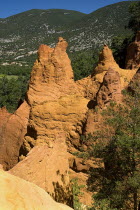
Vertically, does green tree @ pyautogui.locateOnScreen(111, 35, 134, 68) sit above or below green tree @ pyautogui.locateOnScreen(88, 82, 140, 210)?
above

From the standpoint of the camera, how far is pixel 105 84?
40.9ft

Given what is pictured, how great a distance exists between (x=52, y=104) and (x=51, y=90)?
366 cm

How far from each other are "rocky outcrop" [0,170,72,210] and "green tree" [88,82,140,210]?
13.6 ft

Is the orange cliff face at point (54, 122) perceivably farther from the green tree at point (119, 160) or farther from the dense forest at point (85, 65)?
the dense forest at point (85, 65)

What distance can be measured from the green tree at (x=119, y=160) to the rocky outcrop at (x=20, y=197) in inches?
164

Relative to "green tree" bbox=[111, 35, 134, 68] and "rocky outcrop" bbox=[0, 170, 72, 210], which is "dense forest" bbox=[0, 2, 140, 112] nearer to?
"green tree" bbox=[111, 35, 134, 68]

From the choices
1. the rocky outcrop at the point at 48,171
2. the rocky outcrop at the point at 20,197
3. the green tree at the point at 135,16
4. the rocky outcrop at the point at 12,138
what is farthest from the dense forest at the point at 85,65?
the rocky outcrop at the point at 20,197

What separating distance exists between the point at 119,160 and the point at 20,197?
619 cm

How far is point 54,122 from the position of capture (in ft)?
42.0

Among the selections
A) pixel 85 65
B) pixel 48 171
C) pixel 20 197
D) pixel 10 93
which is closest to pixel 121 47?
pixel 85 65

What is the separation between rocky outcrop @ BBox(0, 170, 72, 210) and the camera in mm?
3969

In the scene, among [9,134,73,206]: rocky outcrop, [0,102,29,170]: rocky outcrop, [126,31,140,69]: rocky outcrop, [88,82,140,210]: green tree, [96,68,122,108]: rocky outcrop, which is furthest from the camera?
[126,31,140,69]: rocky outcrop

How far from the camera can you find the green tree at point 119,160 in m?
8.78

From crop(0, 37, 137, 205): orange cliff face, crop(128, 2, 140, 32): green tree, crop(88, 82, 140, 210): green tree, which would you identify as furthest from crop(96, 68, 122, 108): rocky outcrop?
crop(128, 2, 140, 32): green tree
